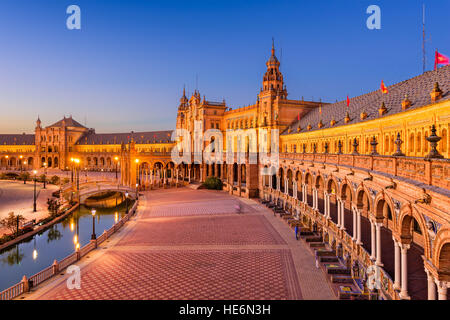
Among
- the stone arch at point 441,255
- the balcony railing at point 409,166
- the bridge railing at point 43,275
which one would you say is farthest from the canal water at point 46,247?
the stone arch at point 441,255

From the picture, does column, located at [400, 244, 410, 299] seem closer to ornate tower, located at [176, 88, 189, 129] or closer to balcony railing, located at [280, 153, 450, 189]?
balcony railing, located at [280, 153, 450, 189]

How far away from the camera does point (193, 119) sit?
79.1 metres

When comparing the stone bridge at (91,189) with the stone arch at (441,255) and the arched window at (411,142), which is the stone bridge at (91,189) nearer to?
the arched window at (411,142)

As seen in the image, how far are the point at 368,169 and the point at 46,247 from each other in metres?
32.5

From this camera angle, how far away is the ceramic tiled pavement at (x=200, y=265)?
16562 millimetres

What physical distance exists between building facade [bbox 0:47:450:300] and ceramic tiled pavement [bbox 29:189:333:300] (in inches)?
154

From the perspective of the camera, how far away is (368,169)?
15.0 m

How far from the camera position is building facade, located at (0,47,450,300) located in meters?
9.16

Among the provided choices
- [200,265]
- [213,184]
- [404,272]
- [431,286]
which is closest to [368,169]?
[404,272]

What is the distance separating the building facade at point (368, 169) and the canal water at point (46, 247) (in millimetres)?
21339

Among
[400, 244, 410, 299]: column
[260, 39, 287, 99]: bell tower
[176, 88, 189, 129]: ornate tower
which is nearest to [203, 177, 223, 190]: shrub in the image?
[260, 39, 287, 99]: bell tower
